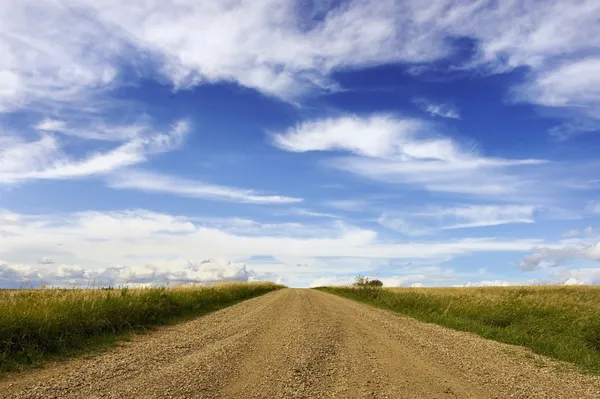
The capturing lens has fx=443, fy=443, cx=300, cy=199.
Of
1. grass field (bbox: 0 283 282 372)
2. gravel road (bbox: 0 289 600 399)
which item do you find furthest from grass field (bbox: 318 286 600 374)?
grass field (bbox: 0 283 282 372)

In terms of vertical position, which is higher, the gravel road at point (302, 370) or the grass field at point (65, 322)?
the grass field at point (65, 322)

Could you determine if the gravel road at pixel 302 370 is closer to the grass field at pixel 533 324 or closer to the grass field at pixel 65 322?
the grass field at pixel 65 322

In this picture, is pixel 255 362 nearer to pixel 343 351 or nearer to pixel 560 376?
pixel 343 351

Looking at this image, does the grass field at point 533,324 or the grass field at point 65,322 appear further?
the grass field at point 533,324

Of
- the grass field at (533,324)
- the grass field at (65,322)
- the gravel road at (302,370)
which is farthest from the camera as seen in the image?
the grass field at (533,324)

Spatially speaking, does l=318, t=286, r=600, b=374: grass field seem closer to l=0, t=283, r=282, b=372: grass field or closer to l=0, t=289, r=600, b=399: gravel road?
l=0, t=289, r=600, b=399: gravel road

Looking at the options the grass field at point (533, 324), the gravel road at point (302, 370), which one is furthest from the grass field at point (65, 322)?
the grass field at point (533, 324)

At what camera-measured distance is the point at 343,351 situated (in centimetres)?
1205

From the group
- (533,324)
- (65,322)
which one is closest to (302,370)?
(65,322)

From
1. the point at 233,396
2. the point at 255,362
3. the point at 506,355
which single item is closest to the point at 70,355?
the point at 255,362

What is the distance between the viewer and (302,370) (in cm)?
972

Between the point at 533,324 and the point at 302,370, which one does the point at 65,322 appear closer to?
the point at 302,370

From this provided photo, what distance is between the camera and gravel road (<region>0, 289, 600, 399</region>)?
8.22 metres

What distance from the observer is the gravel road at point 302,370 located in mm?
8219
